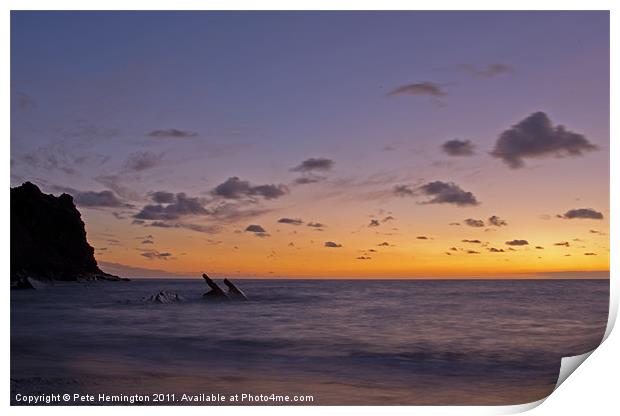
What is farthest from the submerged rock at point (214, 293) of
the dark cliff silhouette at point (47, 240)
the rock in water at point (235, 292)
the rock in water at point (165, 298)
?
the dark cliff silhouette at point (47, 240)

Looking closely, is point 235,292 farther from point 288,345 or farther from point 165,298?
point 288,345

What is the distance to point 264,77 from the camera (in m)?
4.80

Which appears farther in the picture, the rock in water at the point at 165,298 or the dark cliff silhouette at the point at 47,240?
the rock in water at the point at 165,298

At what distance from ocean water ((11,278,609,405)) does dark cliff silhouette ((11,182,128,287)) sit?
0.19 m

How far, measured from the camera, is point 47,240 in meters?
5.83

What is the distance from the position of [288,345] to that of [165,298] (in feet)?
4.32

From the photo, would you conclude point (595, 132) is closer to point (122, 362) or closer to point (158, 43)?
point (158, 43)

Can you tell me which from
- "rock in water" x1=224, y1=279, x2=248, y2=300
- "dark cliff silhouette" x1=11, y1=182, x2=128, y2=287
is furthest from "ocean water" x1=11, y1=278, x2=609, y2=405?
"dark cliff silhouette" x1=11, y1=182, x2=128, y2=287

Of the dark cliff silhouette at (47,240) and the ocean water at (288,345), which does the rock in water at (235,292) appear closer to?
the ocean water at (288,345)

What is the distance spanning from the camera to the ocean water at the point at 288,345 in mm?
4566

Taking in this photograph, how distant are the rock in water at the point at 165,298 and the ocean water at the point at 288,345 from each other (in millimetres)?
73

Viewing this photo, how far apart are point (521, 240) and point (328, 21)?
2.07 metres

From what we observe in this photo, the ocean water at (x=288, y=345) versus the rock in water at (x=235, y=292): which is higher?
the rock in water at (x=235, y=292)
